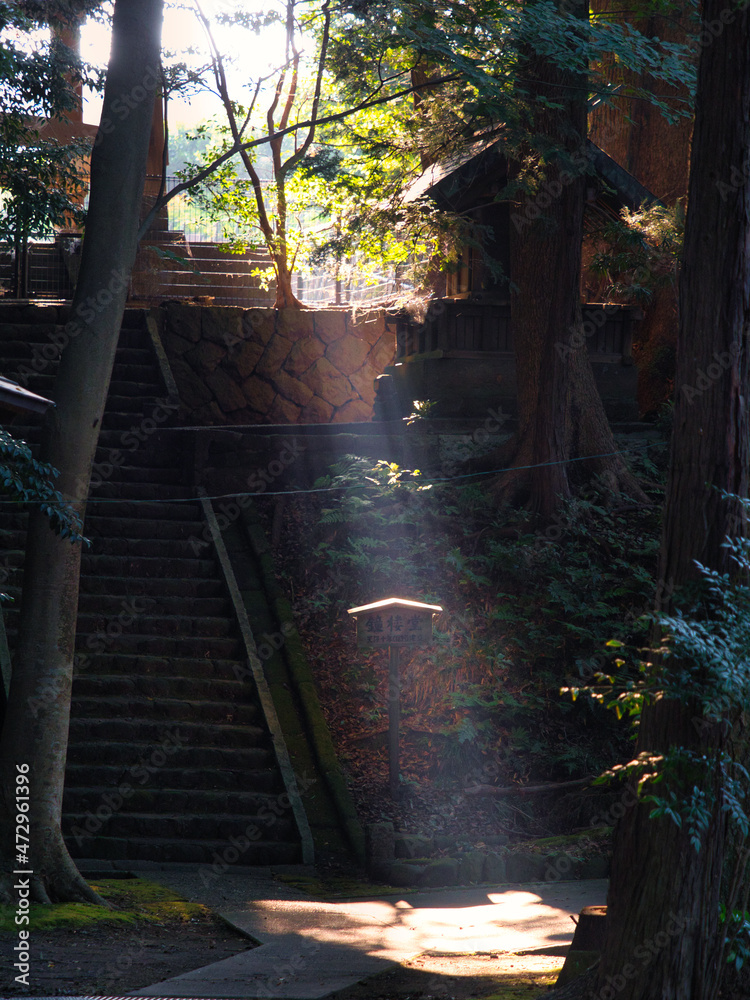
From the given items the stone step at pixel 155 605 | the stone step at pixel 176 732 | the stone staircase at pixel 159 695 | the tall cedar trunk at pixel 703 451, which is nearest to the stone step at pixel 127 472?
the stone staircase at pixel 159 695

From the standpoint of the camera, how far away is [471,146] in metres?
12.6

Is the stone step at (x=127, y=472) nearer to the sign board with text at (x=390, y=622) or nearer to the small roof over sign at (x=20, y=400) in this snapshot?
the sign board with text at (x=390, y=622)

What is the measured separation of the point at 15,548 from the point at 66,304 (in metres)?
6.71

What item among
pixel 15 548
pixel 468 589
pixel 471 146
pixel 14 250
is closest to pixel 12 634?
pixel 15 548

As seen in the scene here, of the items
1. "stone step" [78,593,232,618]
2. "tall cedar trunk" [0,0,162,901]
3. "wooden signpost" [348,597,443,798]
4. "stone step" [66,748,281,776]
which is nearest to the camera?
"tall cedar trunk" [0,0,162,901]

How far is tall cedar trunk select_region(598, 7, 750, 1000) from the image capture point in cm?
376

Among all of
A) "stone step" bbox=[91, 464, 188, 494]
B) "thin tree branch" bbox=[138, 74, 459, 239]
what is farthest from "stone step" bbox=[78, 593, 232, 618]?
"thin tree branch" bbox=[138, 74, 459, 239]

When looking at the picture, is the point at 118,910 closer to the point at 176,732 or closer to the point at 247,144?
the point at 176,732

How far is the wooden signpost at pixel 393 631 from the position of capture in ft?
28.4

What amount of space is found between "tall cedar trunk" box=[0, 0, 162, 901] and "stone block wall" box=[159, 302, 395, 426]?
969cm

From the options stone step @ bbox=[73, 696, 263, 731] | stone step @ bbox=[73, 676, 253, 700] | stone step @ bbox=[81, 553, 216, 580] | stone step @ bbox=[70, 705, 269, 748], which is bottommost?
stone step @ bbox=[70, 705, 269, 748]

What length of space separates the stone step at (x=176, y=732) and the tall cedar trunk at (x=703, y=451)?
5767mm

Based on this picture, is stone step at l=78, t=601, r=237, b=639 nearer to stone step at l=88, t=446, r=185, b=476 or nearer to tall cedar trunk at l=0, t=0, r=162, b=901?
stone step at l=88, t=446, r=185, b=476

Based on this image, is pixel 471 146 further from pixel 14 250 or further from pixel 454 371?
pixel 14 250
